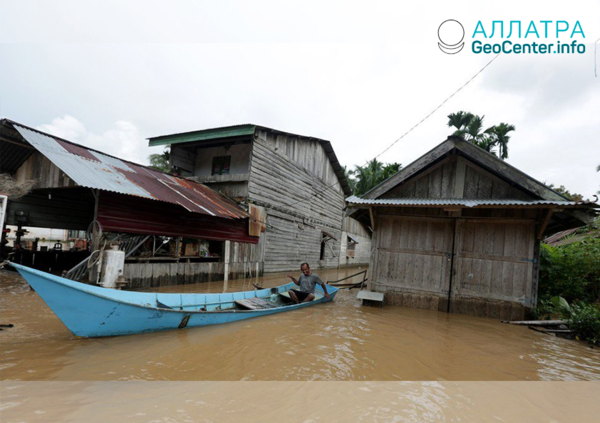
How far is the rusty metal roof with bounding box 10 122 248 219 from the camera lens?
28.9ft

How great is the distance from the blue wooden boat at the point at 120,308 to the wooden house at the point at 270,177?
24.2 feet

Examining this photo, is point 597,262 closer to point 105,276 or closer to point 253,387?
point 253,387

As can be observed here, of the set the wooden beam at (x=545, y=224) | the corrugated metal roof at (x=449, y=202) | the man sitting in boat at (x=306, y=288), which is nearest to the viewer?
the corrugated metal roof at (x=449, y=202)

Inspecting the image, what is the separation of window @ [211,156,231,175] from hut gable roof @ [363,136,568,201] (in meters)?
9.71

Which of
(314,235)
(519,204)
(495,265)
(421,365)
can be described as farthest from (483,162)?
(314,235)

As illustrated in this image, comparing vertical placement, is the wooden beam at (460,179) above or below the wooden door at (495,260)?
above

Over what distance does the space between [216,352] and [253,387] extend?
1.55 m

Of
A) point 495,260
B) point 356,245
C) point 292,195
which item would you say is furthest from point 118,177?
point 356,245

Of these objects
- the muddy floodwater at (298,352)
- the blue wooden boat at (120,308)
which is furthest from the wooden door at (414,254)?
the blue wooden boat at (120,308)

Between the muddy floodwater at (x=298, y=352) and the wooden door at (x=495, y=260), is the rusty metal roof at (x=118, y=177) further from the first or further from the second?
the wooden door at (x=495, y=260)

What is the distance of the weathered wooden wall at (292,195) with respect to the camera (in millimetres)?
16152

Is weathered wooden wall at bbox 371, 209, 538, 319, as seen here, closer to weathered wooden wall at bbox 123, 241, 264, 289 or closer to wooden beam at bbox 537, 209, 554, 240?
wooden beam at bbox 537, 209, 554, 240

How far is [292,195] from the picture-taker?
741 inches

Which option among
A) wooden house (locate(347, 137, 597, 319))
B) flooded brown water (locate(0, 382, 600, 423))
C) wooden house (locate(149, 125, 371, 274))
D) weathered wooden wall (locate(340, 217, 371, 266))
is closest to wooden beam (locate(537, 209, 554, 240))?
wooden house (locate(347, 137, 597, 319))
